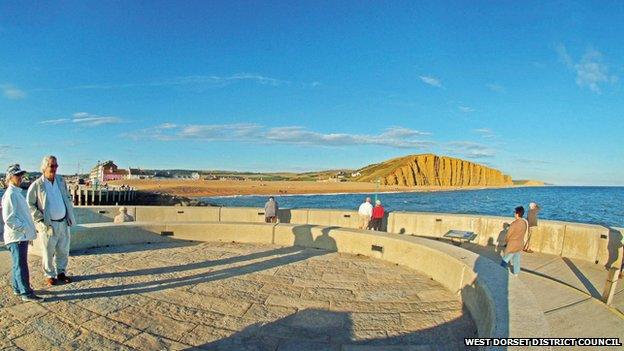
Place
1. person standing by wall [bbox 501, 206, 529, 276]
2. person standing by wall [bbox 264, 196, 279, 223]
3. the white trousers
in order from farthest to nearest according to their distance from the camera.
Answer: person standing by wall [bbox 264, 196, 279, 223]
person standing by wall [bbox 501, 206, 529, 276]
the white trousers

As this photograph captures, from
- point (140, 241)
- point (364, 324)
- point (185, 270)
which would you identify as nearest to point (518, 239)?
point (364, 324)

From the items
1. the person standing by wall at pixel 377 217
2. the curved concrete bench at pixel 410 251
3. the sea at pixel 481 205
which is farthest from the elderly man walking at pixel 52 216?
the sea at pixel 481 205

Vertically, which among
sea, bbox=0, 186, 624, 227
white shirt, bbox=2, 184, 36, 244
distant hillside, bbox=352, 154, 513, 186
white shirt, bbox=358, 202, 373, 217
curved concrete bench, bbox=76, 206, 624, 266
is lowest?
sea, bbox=0, 186, 624, 227

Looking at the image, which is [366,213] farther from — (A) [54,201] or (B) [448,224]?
(A) [54,201]

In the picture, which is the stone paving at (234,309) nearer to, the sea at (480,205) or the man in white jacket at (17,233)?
the man in white jacket at (17,233)

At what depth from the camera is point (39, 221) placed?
5.52 meters

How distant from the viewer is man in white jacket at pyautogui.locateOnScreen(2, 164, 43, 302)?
16.0 ft

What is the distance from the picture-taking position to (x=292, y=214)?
51.0 feet

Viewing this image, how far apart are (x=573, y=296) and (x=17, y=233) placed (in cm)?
810

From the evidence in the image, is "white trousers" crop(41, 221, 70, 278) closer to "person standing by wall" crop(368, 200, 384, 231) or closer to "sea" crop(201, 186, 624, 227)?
"person standing by wall" crop(368, 200, 384, 231)

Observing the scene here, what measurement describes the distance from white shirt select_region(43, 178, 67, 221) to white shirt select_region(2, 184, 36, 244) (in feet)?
1.48

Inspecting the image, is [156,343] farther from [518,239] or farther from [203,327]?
[518,239]

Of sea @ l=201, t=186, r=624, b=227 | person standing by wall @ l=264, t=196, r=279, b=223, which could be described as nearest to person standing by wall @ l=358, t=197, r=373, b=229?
person standing by wall @ l=264, t=196, r=279, b=223

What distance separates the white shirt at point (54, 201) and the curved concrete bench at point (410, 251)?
265 centimetres
